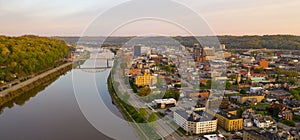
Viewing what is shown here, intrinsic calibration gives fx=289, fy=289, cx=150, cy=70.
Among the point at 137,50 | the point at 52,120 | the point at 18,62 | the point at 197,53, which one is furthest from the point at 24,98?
the point at 137,50

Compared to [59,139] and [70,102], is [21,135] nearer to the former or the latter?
[59,139]

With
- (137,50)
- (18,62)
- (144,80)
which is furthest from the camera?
(137,50)

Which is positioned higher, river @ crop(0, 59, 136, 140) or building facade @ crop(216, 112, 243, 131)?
building facade @ crop(216, 112, 243, 131)

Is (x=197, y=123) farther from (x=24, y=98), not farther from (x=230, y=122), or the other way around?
(x=24, y=98)

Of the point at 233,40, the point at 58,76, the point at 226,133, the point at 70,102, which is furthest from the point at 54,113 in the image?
the point at 233,40

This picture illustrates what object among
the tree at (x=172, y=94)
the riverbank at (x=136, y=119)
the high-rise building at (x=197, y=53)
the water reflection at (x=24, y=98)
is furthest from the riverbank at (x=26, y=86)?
the high-rise building at (x=197, y=53)

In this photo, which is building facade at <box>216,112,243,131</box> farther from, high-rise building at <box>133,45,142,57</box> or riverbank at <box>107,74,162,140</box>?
high-rise building at <box>133,45,142,57</box>

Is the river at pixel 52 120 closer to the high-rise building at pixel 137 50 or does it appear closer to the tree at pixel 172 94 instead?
the tree at pixel 172 94

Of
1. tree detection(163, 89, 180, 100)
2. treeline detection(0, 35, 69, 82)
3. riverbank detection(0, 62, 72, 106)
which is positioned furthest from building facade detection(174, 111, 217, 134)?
treeline detection(0, 35, 69, 82)
